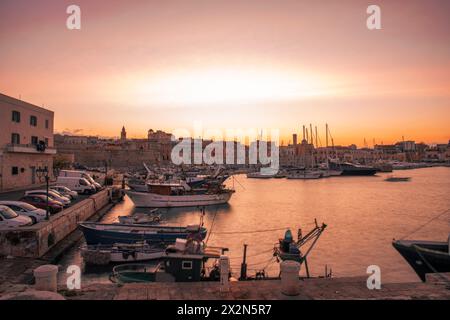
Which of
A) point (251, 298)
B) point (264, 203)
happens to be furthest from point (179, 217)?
point (251, 298)

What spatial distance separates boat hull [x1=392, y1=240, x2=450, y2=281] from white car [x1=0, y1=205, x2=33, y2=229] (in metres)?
15.3

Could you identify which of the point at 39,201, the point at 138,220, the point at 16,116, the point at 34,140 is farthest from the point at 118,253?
the point at 34,140

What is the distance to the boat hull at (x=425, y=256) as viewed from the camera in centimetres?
1287

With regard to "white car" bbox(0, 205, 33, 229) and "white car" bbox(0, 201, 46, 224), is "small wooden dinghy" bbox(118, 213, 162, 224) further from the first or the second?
"white car" bbox(0, 205, 33, 229)

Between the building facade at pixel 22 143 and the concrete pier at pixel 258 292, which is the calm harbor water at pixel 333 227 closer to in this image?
the concrete pier at pixel 258 292

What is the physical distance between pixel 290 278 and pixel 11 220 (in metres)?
12.8

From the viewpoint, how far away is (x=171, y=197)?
4141cm

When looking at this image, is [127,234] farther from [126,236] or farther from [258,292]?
[258,292]

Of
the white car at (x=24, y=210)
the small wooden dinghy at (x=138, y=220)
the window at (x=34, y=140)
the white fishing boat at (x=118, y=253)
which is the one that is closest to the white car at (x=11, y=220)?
the white car at (x=24, y=210)

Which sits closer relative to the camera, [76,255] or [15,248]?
[15,248]
